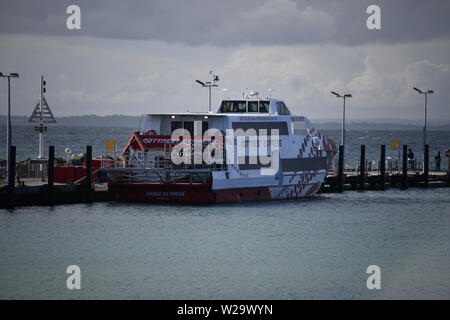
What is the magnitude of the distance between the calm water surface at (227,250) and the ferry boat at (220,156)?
3.02 ft

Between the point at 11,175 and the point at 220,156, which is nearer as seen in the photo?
the point at 11,175

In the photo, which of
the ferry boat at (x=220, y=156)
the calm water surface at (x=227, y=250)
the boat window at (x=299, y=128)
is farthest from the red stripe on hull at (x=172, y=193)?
the boat window at (x=299, y=128)

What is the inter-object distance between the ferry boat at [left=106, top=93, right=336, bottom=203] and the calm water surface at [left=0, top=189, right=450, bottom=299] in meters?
0.92

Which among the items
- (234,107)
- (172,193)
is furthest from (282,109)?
(172,193)

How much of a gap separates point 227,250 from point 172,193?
906 centimetres

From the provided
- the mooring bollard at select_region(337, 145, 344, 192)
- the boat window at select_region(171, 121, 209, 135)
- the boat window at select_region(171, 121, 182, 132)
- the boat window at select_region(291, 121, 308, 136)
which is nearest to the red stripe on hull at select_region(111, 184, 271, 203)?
the boat window at select_region(171, 121, 209, 135)

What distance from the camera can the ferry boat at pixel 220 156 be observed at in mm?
47125

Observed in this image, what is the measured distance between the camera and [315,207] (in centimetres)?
5103

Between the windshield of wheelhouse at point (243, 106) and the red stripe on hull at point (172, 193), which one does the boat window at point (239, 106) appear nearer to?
the windshield of wheelhouse at point (243, 106)

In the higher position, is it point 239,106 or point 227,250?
point 239,106

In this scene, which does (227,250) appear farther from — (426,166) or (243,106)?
(426,166)

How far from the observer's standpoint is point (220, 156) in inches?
1858

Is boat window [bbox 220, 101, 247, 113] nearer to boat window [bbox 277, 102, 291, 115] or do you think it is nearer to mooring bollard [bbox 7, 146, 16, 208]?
boat window [bbox 277, 102, 291, 115]
